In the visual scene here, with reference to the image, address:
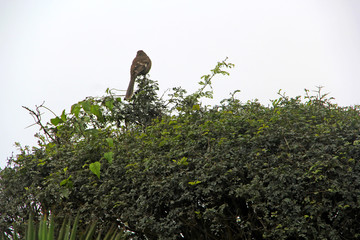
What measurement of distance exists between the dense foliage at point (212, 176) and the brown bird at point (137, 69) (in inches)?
74.5

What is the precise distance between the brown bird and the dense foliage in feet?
6.21

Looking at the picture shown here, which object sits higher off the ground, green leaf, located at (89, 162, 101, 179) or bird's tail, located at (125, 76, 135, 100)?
bird's tail, located at (125, 76, 135, 100)

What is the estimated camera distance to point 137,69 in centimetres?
891

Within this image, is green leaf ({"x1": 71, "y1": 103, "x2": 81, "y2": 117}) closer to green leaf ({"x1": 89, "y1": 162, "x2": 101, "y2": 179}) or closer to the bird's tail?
green leaf ({"x1": 89, "y1": 162, "x2": 101, "y2": 179})

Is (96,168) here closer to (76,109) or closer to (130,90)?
(76,109)

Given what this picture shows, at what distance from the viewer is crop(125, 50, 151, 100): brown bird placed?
28.2 ft

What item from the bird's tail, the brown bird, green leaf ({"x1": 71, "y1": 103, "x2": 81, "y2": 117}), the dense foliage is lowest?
the dense foliage

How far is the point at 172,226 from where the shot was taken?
5113mm

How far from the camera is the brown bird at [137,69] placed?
339 inches

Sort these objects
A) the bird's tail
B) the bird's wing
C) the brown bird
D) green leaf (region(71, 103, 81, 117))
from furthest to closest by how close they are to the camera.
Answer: the bird's wing < the brown bird < the bird's tail < green leaf (region(71, 103, 81, 117))

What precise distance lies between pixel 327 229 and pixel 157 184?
6.23 feet

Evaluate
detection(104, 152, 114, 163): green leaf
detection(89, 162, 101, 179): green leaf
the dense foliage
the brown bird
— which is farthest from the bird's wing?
detection(89, 162, 101, 179): green leaf

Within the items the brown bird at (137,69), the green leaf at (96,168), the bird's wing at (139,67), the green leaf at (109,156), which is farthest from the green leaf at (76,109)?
the bird's wing at (139,67)

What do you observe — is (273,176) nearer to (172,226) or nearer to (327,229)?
(327,229)
